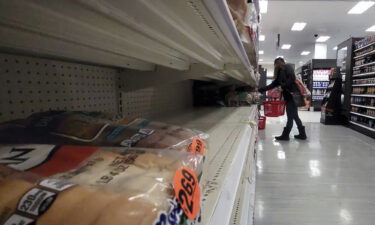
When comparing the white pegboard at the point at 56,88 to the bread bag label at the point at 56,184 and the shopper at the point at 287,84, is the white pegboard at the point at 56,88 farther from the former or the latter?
the shopper at the point at 287,84

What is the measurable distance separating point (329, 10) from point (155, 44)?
28.0ft

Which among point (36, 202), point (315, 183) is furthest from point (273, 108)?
point (36, 202)

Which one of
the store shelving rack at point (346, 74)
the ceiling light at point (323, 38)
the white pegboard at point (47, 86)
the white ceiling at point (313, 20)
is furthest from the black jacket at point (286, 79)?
the ceiling light at point (323, 38)

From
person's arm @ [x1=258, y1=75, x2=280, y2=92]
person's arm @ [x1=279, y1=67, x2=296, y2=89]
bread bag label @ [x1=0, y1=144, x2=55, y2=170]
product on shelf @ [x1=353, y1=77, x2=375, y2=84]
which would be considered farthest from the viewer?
product on shelf @ [x1=353, y1=77, x2=375, y2=84]

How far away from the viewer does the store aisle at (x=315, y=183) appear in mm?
2135

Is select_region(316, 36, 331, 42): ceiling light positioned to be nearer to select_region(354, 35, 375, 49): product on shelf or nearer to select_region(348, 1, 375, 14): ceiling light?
select_region(348, 1, 375, 14): ceiling light

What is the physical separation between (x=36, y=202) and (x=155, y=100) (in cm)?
170

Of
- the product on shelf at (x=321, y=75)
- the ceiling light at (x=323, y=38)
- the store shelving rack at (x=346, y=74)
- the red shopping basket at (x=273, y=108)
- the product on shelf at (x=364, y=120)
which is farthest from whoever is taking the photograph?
the ceiling light at (x=323, y=38)

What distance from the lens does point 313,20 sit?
899 centimetres

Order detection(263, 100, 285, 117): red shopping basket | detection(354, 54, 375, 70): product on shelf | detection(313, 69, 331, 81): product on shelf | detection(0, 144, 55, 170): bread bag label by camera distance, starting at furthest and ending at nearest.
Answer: detection(313, 69, 331, 81): product on shelf, detection(354, 54, 375, 70): product on shelf, detection(263, 100, 285, 117): red shopping basket, detection(0, 144, 55, 170): bread bag label

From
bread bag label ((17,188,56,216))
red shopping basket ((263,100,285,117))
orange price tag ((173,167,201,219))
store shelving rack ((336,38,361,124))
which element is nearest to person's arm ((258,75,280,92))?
red shopping basket ((263,100,285,117))

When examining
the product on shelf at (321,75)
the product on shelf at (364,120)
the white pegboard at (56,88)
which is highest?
the product on shelf at (321,75)

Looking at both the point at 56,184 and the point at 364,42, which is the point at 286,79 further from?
the point at 56,184

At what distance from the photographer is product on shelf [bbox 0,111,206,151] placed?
1.67ft
